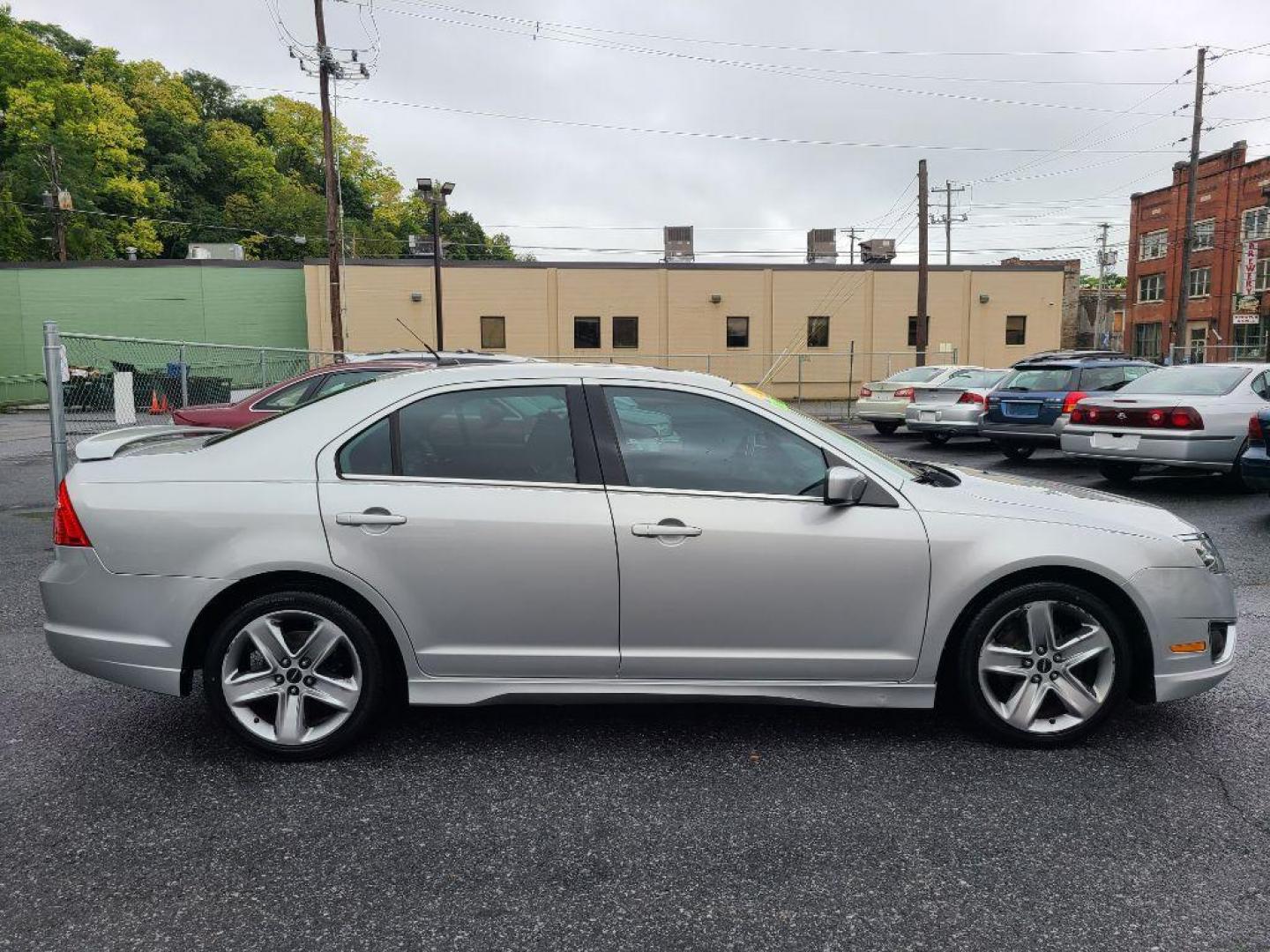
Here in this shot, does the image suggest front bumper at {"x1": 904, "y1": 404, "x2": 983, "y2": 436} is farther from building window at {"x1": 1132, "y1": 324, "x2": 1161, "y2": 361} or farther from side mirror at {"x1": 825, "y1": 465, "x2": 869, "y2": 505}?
building window at {"x1": 1132, "y1": 324, "x2": 1161, "y2": 361}

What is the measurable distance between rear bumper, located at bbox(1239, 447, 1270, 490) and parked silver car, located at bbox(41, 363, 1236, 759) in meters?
5.39

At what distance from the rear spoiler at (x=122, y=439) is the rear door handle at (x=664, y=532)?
2.14m

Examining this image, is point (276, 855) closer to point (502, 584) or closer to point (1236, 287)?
point (502, 584)

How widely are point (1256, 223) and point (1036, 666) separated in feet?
175

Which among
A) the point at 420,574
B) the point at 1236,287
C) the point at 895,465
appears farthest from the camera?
the point at 1236,287

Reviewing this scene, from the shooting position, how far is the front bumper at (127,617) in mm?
3451

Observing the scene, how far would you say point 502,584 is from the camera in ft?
11.3

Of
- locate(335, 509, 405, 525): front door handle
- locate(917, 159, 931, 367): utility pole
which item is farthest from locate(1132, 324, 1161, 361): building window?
locate(335, 509, 405, 525): front door handle

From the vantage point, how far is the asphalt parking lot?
250cm

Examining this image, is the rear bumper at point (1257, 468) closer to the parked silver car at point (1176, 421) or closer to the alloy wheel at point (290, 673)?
the parked silver car at point (1176, 421)

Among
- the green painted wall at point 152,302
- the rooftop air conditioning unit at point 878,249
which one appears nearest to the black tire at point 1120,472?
the green painted wall at point 152,302

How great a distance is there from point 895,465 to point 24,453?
17142 mm

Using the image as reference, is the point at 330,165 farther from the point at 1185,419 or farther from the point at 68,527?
the point at 68,527

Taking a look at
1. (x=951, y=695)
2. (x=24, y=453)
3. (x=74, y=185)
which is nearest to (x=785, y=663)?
(x=951, y=695)
